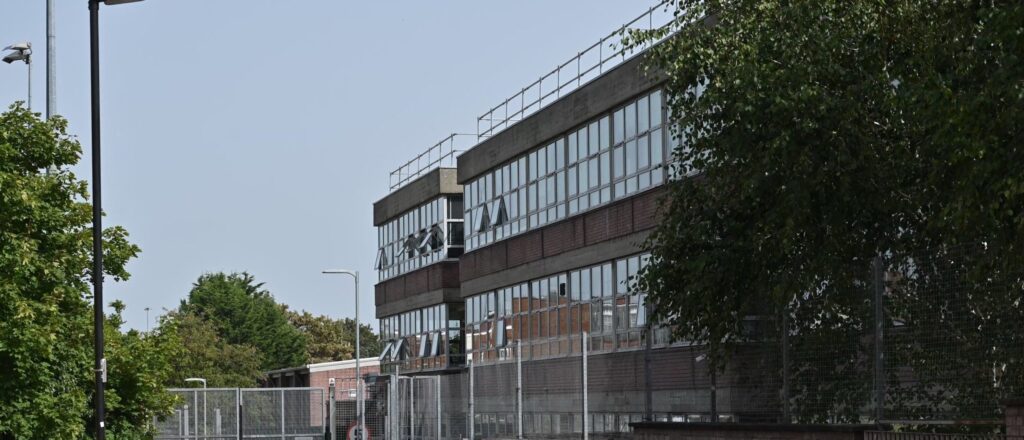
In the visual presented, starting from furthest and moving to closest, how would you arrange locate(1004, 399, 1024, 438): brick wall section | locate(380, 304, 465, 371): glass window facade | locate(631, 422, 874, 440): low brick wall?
locate(380, 304, 465, 371): glass window facade < locate(631, 422, 874, 440): low brick wall < locate(1004, 399, 1024, 438): brick wall section

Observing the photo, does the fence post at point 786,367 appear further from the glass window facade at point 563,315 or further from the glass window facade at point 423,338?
the glass window facade at point 423,338

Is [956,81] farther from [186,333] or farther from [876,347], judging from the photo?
[186,333]

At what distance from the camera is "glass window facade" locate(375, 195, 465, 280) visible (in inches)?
1939

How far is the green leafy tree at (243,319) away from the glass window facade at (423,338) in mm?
56763

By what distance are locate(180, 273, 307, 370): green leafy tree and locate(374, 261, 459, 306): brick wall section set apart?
55886mm

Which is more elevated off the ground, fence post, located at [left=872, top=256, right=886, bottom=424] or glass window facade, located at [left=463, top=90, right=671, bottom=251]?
glass window facade, located at [left=463, top=90, right=671, bottom=251]

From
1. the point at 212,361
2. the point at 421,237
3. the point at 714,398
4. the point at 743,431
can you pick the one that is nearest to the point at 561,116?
the point at 421,237

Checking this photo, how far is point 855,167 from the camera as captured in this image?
17578mm

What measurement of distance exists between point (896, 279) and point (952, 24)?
2.65 meters

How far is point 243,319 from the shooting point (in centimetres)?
11369

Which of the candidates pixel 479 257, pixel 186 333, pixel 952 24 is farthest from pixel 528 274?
pixel 186 333

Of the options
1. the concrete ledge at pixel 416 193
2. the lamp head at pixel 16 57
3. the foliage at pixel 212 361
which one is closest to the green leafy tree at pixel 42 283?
the lamp head at pixel 16 57

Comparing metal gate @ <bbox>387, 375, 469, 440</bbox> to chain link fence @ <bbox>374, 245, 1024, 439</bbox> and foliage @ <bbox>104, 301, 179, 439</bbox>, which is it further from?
foliage @ <bbox>104, 301, 179, 439</bbox>

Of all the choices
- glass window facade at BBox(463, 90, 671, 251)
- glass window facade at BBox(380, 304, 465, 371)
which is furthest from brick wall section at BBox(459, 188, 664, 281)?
glass window facade at BBox(380, 304, 465, 371)
